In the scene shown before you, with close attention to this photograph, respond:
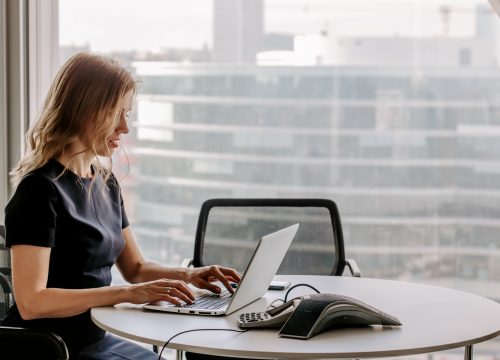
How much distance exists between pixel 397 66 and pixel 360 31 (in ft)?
0.70

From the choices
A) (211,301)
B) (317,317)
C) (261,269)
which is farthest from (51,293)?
(317,317)

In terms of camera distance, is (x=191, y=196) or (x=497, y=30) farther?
(x=191, y=196)

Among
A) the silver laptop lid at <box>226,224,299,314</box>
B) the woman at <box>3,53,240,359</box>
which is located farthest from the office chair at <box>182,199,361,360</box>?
the silver laptop lid at <box>226,224,299,314</box>

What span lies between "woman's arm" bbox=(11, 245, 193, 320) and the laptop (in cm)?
4

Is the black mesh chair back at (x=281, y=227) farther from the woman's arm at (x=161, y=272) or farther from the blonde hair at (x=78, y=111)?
the blonde hair at (x=78, y=111)

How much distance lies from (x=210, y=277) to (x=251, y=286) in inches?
10.5

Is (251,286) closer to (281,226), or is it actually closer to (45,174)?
(45,174)

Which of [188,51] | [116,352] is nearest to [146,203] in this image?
[188,51]

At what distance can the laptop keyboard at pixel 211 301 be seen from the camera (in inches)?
73.7

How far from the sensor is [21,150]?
10.9 ft

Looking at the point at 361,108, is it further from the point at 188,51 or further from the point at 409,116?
the point at 188,51

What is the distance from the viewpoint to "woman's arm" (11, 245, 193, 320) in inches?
72.2

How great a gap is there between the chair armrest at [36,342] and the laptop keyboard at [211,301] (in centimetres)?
30

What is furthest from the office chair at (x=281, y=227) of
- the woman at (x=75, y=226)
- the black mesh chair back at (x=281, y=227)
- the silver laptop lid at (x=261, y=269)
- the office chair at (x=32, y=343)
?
the office chair at (x=32, y=343)
